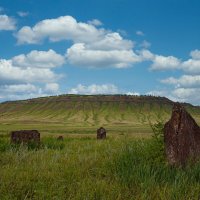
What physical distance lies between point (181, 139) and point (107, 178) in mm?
1897

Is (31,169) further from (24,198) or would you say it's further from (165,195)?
(165,195)

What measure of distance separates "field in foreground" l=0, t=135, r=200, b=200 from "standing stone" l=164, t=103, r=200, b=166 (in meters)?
0.27

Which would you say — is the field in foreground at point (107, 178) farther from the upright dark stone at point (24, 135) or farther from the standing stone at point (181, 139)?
the upright dark stone at point (24, 135)

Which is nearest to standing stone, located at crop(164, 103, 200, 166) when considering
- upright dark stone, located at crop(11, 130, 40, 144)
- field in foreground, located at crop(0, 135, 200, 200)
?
field in foreground, located at crop(0, 135, 200, 200)

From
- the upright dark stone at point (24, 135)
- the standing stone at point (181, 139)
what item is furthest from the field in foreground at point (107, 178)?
the upright dark stone at point (24, 135)

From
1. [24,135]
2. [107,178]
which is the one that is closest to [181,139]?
[107,178]

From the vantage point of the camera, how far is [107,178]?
8.14 metres

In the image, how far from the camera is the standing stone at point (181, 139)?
28.5 feet

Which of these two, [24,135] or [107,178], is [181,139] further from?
[24,135]

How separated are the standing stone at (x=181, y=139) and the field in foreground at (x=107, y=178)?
0.90 feet

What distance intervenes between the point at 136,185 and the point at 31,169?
8.38 ft

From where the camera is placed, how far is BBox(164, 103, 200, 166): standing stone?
8688 millimetres

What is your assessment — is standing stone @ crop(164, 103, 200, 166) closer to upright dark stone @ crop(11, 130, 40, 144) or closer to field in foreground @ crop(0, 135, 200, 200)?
field in foreground @ crop(0, 135, 200, 200)

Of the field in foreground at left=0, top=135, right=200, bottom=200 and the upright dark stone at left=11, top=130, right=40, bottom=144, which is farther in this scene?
the upright dark stone at left=11, top=130, right=40, bottom=144
